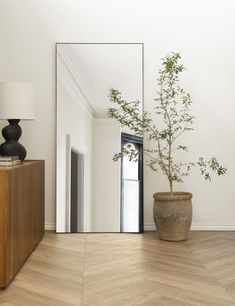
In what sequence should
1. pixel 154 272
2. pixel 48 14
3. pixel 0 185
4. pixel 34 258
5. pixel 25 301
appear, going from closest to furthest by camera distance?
pixel 25 301 → pixel 0 185 → pixel 154 272 → pixel 34 258 → pixel 48 14

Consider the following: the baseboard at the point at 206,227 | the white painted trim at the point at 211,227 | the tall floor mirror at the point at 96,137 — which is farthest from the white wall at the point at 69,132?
the white painted trim at the point at 211,227

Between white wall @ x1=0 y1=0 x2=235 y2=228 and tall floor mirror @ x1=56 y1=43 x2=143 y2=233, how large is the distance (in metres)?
0.10

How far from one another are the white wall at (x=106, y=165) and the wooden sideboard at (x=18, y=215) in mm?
614

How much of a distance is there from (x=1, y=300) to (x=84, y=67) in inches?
95.0

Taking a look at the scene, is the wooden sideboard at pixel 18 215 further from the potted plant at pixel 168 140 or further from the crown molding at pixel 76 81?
the potted plant at pixel 168 140

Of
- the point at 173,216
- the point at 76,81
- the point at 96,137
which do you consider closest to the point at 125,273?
the point at 173,216

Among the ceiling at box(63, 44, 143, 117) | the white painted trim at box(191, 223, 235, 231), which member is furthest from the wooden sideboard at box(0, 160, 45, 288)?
the white painted trim at box(191, 223, 235, 231)

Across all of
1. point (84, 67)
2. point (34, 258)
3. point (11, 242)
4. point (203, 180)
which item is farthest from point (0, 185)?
point (203, 180)

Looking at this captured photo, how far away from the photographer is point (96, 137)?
4211 millimetres

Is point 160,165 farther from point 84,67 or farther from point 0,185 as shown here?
point 0,185

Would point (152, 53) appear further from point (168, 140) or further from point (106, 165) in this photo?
point (106, 165)

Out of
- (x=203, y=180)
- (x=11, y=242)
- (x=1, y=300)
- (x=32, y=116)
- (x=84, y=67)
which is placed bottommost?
(x=1, y=300)

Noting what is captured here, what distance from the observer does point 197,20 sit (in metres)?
4.28

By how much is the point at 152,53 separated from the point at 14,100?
1.40 metres
